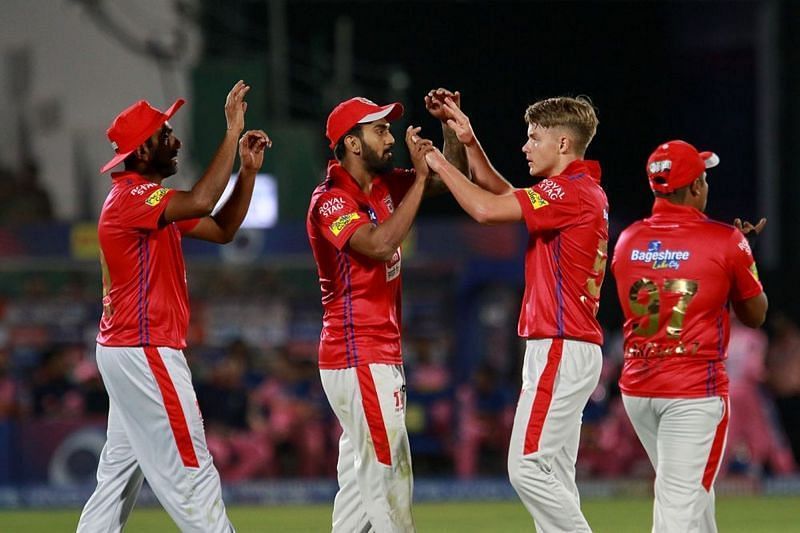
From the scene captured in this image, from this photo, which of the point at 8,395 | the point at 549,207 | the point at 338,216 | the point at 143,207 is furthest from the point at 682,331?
the point at 8,395

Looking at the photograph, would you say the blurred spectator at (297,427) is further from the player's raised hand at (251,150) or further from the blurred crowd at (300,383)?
the player's raised hand at (251,150)

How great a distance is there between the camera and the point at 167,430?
21.4 ft

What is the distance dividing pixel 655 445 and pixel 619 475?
9053mm

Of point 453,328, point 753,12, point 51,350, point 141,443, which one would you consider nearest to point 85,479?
point 51,350

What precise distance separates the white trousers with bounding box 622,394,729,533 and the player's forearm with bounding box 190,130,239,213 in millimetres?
2307

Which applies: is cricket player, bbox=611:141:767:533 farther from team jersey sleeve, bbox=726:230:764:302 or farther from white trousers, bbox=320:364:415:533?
white trousers, bbox=320:364:415:533

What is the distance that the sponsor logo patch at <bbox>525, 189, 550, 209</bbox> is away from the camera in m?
6.66

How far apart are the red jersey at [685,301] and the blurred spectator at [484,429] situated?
29.6 ft

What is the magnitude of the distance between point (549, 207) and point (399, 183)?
3.14 feet

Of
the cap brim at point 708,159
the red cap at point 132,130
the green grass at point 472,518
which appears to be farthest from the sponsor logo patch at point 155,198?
the green grass at point 472,518

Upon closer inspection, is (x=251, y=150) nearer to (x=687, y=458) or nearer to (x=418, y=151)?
(x=418, y=151)

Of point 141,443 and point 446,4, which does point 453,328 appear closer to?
point 446,4

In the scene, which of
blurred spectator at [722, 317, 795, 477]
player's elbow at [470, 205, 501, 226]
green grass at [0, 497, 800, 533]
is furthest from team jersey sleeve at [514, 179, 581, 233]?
blurred spectator at [722, 317, 795, 477]

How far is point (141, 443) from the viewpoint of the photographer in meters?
6.57
